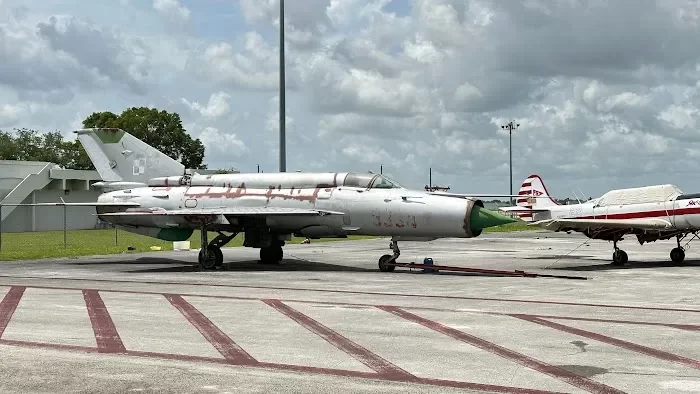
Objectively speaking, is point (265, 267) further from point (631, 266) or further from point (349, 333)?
point (349, 333)

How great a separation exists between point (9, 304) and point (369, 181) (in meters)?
10.5

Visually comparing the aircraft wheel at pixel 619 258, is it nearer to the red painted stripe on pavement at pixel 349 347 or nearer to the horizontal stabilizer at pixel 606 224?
the horizontal stabilizer at pixel 606 224

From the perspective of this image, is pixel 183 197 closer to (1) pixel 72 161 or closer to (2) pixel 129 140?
(2) pixel 129 140

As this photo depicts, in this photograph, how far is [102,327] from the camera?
10.5m

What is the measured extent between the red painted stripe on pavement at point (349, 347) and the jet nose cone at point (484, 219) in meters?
7.59

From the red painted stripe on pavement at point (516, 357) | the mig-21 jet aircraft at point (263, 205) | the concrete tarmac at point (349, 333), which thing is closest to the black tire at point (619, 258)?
the concrete tarmac at point (349, 333)

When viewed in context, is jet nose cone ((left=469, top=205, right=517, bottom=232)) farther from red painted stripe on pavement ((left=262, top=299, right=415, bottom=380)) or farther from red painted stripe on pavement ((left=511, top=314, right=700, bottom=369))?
red painted stripe on pavement ((left=262, top=299, right=415, bottom=380))

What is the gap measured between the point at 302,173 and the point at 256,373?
14.9m

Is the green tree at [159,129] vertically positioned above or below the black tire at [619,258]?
above

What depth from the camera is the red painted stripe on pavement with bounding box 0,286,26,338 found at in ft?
36.4

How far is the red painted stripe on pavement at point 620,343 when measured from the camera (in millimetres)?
8281

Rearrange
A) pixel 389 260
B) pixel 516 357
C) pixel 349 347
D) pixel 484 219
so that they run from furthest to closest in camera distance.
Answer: pixel 389 260, pixel 484 219, pixel 349 347, pixel 516 357

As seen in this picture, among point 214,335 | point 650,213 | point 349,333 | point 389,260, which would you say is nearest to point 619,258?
point 650,213

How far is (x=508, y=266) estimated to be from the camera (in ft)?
75.3
